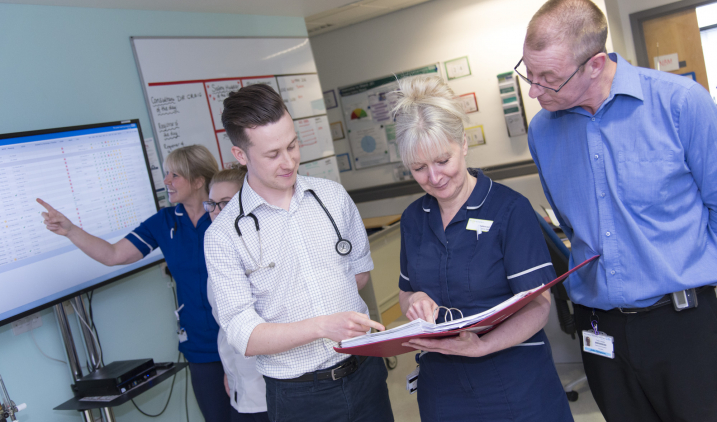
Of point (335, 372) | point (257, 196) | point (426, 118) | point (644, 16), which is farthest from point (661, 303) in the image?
point (644, 16)

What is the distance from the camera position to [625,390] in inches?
61.6

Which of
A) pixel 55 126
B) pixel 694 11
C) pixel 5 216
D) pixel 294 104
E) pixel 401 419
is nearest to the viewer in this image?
pixel 5 216

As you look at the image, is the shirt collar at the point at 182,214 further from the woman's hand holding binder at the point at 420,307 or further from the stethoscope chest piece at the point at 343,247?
the woman's hand holding binder at the point at 420,307

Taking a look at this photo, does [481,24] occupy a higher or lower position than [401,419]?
higher

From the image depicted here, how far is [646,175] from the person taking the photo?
4.70 feet

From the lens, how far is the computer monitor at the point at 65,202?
229 cm

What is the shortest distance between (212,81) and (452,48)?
103 inches

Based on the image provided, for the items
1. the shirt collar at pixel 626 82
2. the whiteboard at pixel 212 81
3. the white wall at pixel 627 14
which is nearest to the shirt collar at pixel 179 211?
the whiteboard at pixel 212 81

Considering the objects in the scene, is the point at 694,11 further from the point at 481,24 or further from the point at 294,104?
the point at 294,104

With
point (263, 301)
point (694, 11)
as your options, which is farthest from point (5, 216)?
point (694, 11)

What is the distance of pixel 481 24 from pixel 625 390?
4.20 meters

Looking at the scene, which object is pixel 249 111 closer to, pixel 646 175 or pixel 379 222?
pixel 646 175

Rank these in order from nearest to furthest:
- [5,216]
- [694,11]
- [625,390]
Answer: [625,390], [5,216], [694,11]

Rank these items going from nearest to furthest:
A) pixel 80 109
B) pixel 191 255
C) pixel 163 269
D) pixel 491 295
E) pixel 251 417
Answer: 1. pixel 491 295
2. pixel 251 417
3. pixel 191 255
4. pixel 80 109
5. pixel 163 269
